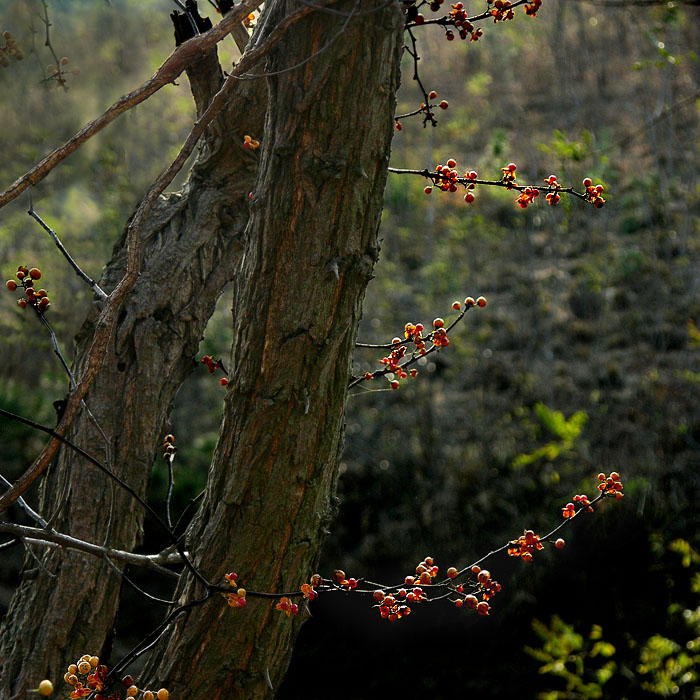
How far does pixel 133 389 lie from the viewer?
1980mm

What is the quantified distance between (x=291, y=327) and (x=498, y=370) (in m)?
4.88

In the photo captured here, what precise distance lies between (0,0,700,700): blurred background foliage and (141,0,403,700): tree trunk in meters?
2.14

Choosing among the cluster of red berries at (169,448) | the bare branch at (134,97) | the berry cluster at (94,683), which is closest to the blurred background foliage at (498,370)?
the cluster of red berries at (169,448)

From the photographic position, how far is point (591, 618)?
4492 millimetres

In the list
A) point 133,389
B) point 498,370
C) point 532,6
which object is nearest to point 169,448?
point 133,389

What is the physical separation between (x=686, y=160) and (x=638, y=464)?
2.91 m

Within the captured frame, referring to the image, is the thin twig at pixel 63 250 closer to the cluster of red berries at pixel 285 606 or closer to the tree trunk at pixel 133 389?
the tree trunk at pixel 133 389

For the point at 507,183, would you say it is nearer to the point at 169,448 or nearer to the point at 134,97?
the point at 134,97

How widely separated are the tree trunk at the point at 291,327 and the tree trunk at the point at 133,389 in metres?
0.60

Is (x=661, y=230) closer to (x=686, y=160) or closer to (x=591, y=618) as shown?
(x=686, y=160)

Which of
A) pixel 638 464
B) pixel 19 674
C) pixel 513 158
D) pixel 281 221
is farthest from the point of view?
pixel 513 158

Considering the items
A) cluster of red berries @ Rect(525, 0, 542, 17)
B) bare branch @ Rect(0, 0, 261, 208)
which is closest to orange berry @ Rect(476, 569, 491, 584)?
bare branch @ Rect(0, 0, 261, 208)

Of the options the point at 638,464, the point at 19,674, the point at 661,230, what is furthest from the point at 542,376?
the point at 19,674

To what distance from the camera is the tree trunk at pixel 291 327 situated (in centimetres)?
136
